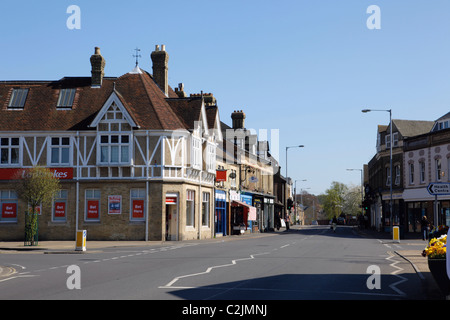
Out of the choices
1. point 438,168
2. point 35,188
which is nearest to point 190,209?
point 35,188

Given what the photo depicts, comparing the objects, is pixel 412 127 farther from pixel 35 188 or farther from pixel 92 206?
pixel 35 188

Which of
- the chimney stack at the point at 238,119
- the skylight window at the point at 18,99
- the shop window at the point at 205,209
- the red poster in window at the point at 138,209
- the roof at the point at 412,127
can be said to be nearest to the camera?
the red poster in window at the point at 138,209

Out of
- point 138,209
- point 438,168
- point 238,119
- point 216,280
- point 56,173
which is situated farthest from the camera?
point 238,119

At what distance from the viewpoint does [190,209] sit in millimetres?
40344

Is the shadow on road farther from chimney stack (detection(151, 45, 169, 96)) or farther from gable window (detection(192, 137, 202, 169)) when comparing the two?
chimney stack (detection(151, 45, 169, 96))

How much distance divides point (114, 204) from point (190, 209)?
5.76 m

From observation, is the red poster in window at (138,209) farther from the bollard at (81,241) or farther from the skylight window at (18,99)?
the skylight window at (18,99)

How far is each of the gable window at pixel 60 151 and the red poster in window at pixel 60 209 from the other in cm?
292

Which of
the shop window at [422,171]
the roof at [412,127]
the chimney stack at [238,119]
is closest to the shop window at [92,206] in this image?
the chimney stack at [238,119]

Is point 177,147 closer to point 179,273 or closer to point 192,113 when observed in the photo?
point 192,113

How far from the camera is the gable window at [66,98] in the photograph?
1567 inches
